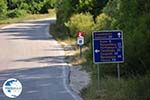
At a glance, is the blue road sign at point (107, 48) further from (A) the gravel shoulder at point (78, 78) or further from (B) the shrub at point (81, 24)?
(B) the shrub at point (81, 24)

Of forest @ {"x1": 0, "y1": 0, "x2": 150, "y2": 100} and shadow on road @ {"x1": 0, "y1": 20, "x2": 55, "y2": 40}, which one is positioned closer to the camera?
forest @ {"x1": 0, "y1": 0, "x2": 150, "y2": 100}

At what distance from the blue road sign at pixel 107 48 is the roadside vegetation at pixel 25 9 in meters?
59.4

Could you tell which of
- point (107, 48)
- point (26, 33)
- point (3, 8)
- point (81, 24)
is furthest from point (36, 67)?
point (3, 8)

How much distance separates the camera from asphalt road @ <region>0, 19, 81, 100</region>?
1795 cm

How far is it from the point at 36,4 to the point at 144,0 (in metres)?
63.8

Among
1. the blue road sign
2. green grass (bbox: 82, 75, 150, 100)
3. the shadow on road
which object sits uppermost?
the shadow on road

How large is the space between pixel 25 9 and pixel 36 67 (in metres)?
58.4

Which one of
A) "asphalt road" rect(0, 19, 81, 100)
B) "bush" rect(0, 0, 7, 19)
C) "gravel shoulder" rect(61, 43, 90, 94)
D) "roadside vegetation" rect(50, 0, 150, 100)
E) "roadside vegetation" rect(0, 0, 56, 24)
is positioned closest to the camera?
"roadside vegetation" rect(50, 0, 150, 100)

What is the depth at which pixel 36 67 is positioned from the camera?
25.5 meters

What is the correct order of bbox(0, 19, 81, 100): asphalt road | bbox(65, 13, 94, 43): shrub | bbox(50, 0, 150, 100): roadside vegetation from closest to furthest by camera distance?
1. bbox(50, 0, 150, 100): roadside vegetation
2. bbox(0, 19, 81, 100): asphalt road
3. bbox(65, 13, 94, 43): shrub

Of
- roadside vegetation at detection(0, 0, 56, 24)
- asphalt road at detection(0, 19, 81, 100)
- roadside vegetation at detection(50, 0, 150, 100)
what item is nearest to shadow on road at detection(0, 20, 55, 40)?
asphalt road at detection(0, 19, 81, 100)

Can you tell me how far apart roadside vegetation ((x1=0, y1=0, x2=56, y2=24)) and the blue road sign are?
59.4 metres

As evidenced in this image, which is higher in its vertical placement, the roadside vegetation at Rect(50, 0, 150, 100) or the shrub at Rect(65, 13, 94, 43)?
the shrub at Rect(65, 13, 94, 43)

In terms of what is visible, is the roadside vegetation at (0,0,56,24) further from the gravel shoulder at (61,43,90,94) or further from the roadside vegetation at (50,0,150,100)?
the roadside vegetation at (50,0,150,100)
